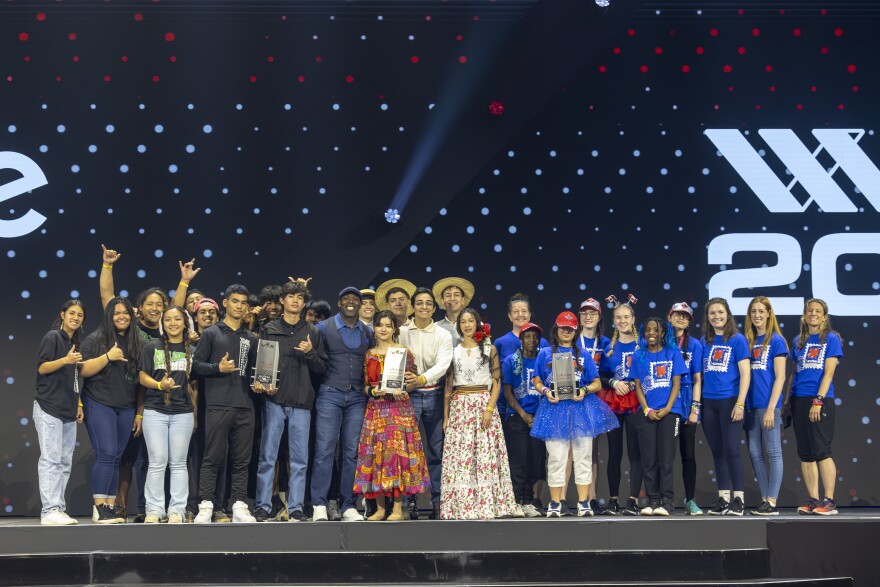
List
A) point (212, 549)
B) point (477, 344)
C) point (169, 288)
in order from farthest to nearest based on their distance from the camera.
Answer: point (169, 288), point (477, 344), point (212, 549)

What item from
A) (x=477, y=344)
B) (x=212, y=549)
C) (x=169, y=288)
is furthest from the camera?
(x=169, y=288)

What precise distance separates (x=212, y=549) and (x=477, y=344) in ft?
6.24

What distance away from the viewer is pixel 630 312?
643 centimetres

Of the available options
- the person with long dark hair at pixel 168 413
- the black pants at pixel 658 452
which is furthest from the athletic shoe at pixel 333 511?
the black pants at pixel 658 452

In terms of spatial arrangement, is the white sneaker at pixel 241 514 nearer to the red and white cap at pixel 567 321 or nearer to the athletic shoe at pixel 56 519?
the athletic shoe at pixel 56 519

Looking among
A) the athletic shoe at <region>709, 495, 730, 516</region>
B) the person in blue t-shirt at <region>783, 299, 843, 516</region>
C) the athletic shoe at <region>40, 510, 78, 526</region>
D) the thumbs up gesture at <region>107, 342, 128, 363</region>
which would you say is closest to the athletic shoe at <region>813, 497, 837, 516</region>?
the person in blue t-shirt at <region>783, 299, 843, 516</region>

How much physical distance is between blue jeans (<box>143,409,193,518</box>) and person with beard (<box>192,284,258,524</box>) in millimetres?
115

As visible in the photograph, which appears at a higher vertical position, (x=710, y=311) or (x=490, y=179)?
(x=490, y=179)

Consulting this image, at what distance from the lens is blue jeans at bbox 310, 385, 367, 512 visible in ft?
19.8

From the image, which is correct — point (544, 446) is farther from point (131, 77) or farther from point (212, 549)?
point (131, 77)

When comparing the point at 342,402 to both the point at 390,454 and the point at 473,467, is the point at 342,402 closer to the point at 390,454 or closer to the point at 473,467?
the point at 390,454

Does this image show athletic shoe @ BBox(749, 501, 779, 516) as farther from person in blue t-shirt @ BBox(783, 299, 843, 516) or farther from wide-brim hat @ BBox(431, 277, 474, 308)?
wide-brim hat @ BBox(431, 277, 474, 308)

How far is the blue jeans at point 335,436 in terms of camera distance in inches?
237

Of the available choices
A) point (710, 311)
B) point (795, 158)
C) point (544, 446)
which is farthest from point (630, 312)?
point (795, 158)
